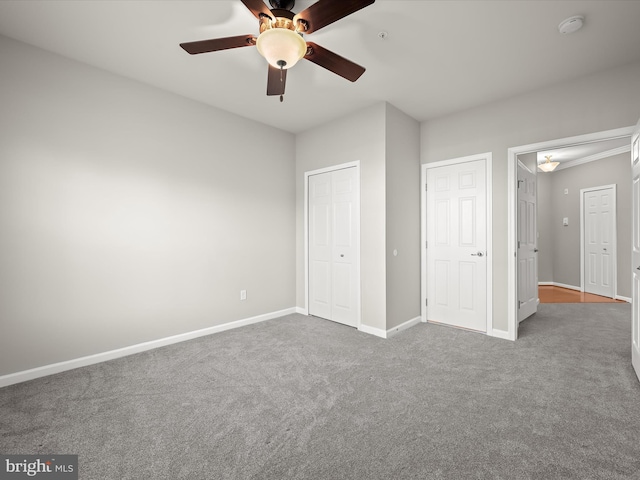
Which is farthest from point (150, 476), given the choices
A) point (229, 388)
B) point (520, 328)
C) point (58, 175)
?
point (520, 328)

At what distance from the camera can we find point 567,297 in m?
5.69

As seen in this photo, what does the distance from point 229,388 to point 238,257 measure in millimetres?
1863

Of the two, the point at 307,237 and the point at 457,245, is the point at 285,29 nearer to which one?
the point at 307,237

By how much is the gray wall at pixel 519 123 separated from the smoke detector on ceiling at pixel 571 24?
955 mm

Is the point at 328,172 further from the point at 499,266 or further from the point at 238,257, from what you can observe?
the point at 499,266

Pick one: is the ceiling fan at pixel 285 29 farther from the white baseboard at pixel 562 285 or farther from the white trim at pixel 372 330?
the white baseboard at pixel 562 285

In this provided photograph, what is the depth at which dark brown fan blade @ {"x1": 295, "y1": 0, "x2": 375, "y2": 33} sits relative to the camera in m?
1.68

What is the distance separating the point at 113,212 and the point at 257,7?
2284mm

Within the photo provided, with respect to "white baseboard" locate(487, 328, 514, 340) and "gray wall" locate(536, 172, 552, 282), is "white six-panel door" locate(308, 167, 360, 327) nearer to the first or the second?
"white baseboard" locate(487, 328, 514, 340)

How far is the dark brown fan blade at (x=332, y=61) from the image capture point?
210 centimetres

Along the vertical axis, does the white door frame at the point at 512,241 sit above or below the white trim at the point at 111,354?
above

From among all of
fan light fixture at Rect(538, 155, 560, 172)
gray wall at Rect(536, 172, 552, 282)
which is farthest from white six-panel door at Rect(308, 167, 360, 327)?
gray wall at Rect(536, 172, 552, 282)

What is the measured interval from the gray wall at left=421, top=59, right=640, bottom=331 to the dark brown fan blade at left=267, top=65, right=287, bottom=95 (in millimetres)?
2439

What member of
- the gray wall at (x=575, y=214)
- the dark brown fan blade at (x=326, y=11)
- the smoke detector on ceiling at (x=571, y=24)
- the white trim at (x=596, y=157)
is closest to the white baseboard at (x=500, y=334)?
the smoke detector on ceiling at (x=571, y=24)
